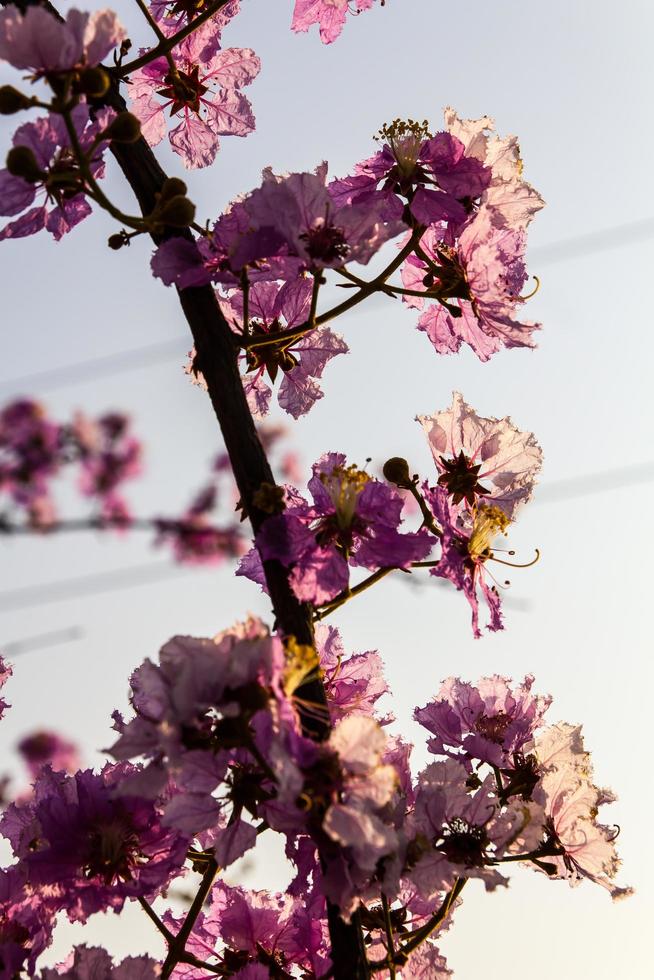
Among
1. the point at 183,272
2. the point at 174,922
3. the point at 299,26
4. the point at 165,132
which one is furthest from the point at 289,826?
the point at 299,26

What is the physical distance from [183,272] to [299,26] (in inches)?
42.6

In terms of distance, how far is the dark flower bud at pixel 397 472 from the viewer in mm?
2377

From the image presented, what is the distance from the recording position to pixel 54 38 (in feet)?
6.55

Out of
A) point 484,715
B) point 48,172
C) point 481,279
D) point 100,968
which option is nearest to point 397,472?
point 481,279

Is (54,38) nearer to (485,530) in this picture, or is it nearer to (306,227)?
(306,227)

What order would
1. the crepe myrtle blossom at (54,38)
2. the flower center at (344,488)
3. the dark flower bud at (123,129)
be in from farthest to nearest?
the flower center at (344,488), the dark flower bud at (123,129), the crepe myrtle blossom at (54,38)

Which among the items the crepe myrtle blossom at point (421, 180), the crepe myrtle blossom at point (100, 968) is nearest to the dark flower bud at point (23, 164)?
the crepe myrtle blossom at point (421, 180)

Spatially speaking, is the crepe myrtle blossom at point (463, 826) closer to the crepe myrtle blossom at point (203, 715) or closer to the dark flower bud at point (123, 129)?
the crepe myrtle blossom at point (203, 715)

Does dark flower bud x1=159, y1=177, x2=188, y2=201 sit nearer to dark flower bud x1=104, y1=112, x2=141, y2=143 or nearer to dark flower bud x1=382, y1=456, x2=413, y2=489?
dark flower bud x1=104, y1=112, x2=141, y2=143

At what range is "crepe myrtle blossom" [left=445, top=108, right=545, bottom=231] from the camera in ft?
8.12

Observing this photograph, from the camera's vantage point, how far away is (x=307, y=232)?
216cm

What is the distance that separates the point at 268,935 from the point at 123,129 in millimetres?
1717

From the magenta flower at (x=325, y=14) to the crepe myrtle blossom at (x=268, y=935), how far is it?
2160 mm

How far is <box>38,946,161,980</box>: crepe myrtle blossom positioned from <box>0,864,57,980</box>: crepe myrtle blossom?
0.08 m
